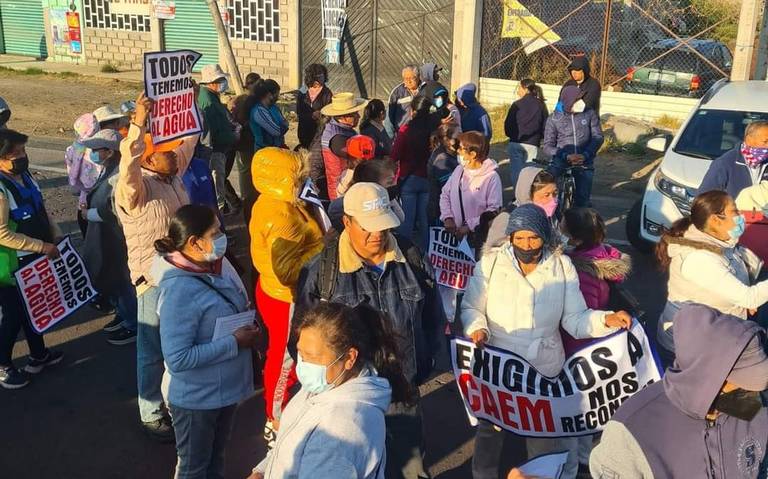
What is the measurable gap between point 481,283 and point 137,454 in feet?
8.49

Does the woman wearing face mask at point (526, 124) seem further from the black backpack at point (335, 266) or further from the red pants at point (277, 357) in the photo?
the black backpack at point (335, 266)

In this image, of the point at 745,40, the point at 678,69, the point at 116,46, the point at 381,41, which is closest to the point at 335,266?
the point at 745,40

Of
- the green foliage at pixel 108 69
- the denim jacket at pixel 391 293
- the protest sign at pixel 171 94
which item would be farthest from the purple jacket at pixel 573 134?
the green foliage at pixel 108 69

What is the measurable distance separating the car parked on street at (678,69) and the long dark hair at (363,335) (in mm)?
14368

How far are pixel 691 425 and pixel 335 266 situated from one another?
1.91m

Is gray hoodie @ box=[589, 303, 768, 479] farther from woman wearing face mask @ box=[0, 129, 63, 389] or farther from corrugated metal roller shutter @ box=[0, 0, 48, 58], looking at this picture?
corrugated metal roller shutter @ box=[0, 0, 48, 58]

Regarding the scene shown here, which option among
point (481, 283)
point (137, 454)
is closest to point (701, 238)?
point (481, 283)

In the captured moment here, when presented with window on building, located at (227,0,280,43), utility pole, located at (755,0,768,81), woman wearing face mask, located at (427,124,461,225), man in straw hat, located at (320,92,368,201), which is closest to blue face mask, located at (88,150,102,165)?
man in straw hat, located at (320,92,368,201)

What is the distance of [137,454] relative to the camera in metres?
→ 5.03

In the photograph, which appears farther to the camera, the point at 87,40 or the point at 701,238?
the point at 87,40

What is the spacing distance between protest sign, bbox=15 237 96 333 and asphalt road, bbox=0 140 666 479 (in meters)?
0.55

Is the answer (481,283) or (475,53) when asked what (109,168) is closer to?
(481,283)

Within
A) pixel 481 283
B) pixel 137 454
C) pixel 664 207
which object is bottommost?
pixel 137 454

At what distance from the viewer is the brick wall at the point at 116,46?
79.1ft
